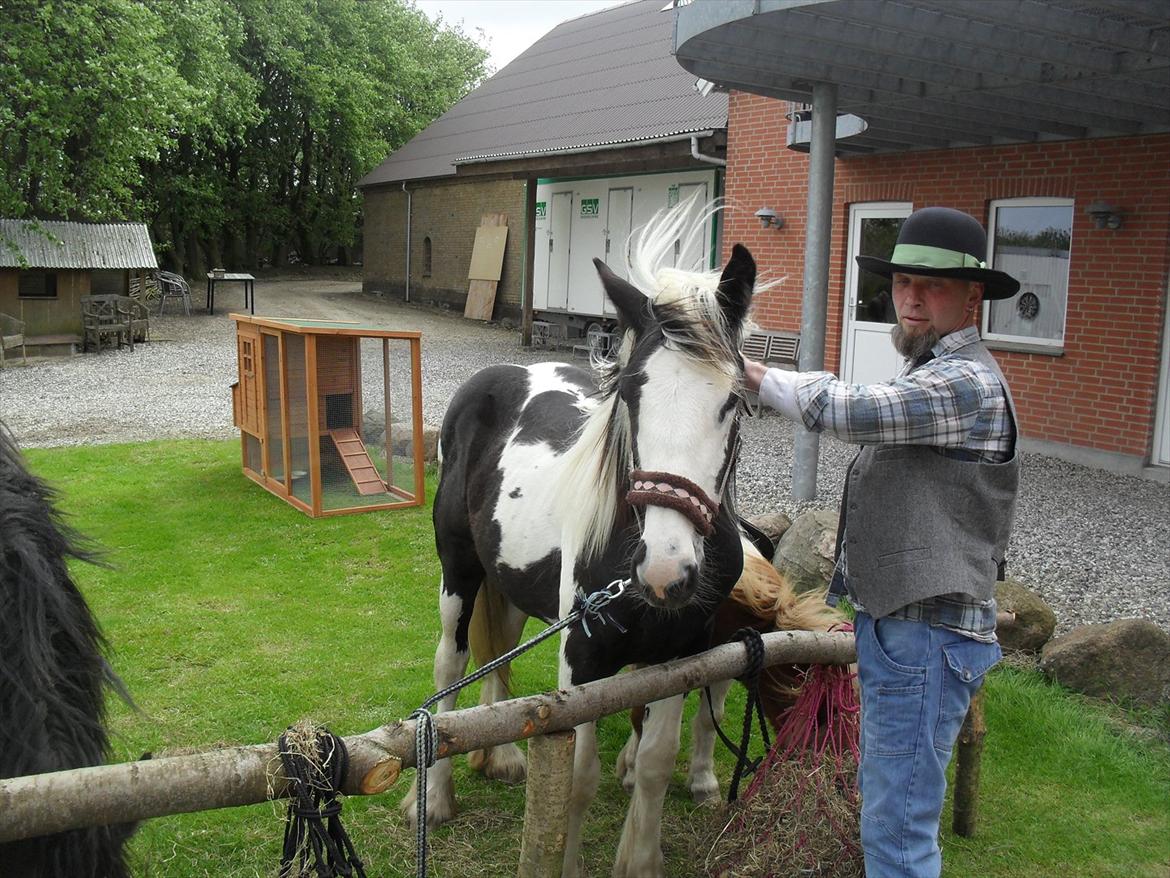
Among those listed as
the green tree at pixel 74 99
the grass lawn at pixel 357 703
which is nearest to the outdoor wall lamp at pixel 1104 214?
the grass lawn at pixel 357 703

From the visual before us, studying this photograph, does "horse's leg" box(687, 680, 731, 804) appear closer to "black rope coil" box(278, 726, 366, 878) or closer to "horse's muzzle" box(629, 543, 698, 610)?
"horse's muzzle" box(629, 543, 698, 610)

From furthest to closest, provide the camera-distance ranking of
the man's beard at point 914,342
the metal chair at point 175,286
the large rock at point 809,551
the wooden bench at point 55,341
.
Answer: the metal chair at point 175,286
the wooden bench at point 55,341
the large rock at point 809,551
the man's beard at point 914,342

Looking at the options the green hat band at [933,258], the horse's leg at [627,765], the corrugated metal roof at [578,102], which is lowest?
the horse's leg at [627,765]

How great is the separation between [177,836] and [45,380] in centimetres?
1341

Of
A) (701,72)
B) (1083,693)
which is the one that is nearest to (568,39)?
(701,72)

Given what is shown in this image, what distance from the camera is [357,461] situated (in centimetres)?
821

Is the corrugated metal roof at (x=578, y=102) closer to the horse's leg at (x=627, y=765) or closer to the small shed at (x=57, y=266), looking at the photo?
the small shed at (x=57, y=266)

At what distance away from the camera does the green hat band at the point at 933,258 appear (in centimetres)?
217

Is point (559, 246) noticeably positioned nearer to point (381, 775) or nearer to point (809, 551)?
point (809, 551)

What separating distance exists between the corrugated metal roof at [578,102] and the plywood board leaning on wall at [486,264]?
1.75m

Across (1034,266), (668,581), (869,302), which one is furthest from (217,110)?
(668,581)

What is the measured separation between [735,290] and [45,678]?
5.79ft

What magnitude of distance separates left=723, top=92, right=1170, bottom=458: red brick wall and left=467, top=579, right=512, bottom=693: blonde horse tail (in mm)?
6078

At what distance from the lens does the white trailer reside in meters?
17.5
